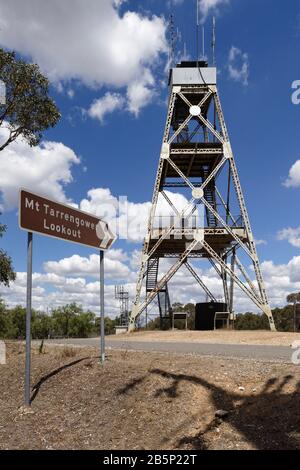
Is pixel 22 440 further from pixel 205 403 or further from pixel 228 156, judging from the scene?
pixel 228 156

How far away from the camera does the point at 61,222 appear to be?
989 centimetres

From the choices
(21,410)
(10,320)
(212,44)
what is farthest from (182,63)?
(10,320)

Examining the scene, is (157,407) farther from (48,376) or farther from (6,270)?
(6,270)

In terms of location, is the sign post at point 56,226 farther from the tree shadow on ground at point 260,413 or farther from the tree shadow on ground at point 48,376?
the tree shadow on ground at point 260,413

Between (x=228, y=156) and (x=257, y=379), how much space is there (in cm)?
2905

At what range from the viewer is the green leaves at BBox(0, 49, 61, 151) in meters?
19.6

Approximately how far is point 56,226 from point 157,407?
4.26m

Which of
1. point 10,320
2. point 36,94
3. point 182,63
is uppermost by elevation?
point 182,63

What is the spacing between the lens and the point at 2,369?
11359mm

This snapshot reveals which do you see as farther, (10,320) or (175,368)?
(10,320)

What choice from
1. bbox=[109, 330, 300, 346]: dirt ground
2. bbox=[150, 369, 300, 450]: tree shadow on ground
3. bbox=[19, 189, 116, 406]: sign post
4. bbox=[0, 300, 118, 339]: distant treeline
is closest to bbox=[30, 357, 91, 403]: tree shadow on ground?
bbox=[19, 189, 116, 406]: sign post

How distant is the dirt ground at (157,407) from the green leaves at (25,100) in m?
12.6

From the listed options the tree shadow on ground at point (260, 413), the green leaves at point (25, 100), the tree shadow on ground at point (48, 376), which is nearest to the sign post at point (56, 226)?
the tree shadow on ground at point (48, 376)

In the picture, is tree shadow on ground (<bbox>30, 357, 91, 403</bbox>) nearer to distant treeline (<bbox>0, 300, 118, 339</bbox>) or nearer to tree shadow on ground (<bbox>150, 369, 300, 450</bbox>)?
tree shadow on ground (<bbox>150, 369, 300, 450</bbox>)
